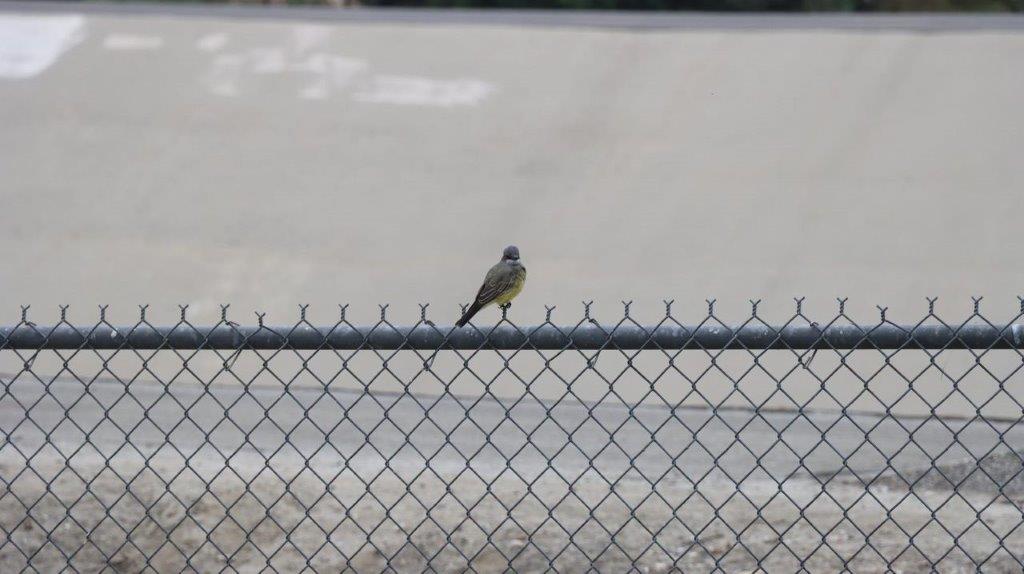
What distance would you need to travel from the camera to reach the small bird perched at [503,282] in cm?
452

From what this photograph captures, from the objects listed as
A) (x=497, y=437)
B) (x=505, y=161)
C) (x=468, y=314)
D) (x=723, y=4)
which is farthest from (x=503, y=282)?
(x=723, y=4)

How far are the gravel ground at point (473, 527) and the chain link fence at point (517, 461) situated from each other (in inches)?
0.6

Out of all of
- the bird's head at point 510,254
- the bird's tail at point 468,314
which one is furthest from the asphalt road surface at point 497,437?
the bird's tail at point 468,314

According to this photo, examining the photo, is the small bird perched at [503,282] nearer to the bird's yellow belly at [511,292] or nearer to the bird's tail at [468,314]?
the bird's yellow belly at [511,292]

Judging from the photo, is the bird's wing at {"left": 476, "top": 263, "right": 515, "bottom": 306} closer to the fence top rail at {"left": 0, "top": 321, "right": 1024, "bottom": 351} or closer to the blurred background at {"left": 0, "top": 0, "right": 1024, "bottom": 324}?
the fence top rail at {"left": 0, "top": 321, "right": 1024, "bottom": 351}

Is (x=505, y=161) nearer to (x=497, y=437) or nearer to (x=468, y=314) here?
(x=497, y=437)

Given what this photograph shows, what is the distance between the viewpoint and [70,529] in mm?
5199

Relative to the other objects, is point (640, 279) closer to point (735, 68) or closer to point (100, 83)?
point (735, 68)

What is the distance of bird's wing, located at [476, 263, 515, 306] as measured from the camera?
4.50m

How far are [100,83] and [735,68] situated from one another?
264 inches

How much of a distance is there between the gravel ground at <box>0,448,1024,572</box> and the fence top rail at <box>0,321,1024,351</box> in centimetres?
146

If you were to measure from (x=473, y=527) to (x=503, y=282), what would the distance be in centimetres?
126

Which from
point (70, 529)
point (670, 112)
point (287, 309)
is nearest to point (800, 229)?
point (670, 112)

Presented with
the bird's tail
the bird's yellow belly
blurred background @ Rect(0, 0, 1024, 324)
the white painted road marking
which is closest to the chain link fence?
the bird's tail
